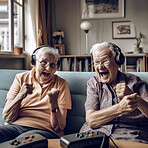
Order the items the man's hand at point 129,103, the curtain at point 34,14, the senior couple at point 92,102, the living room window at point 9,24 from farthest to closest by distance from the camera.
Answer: the curtain at point 34,14, the living room window at point 9,24, the senior couple at point 92,102, the man's hand at point 129,103

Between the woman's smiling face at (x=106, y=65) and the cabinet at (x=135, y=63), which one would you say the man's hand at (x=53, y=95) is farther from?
the cabinet at (x=135, y=63)

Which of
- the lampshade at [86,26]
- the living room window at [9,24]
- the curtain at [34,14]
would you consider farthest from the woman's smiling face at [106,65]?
the lampshade at [86,26]

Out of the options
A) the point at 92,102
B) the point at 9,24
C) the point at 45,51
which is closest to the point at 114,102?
the point at 92,102

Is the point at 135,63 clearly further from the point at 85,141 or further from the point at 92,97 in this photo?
the point at 85,141

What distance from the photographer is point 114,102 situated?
139cm

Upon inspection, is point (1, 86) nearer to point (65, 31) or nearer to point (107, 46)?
point (107, 46)

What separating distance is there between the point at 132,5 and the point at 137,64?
1.25 metres

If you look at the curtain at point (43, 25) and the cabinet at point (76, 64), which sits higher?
the curtain at point (43, 25)

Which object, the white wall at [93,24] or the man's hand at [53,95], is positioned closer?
the man's hand at [53,95]

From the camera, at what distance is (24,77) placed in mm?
1694

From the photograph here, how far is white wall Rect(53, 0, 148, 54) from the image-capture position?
4.19m

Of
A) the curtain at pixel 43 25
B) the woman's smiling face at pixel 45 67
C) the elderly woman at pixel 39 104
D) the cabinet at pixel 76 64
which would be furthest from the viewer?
the cabinet at pixel 76 64

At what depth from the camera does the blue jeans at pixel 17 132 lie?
1370 millimetres

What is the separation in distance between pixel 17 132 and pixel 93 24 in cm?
337
